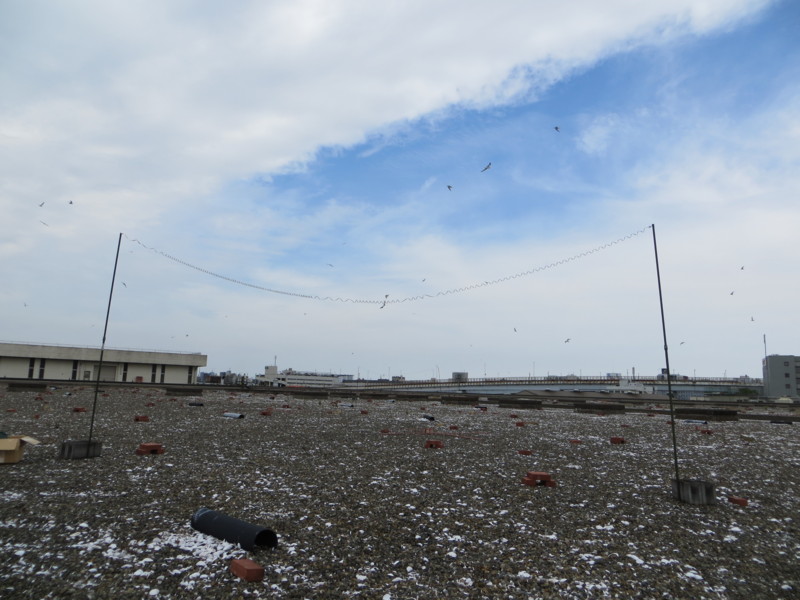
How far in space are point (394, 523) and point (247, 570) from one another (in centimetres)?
290

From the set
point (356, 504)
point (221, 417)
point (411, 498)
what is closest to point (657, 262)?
point (411, 498)

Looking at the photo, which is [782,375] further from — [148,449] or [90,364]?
[148,449]

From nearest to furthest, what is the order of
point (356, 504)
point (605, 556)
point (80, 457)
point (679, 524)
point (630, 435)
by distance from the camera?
point (605, 556)
point (679, 524)
point (356, 504)
point (80, 457)
point (630, 435)

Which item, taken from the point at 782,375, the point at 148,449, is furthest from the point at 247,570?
the point at 782,375

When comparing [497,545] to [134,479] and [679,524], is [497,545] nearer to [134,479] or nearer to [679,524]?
[679,524]

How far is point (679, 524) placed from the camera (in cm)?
869

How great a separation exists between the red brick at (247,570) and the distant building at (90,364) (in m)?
Answer: 88.8

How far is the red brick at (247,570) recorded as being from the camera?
611cm

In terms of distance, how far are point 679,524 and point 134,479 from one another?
35.3 feet

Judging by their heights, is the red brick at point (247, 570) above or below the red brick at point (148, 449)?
below

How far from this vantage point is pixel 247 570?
20.1ft

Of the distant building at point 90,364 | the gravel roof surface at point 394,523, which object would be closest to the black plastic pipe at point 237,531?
the gravel roof surface at point 394,523

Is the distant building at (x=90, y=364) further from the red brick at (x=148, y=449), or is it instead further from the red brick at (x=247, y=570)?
the red brick at (x=247, y=570)

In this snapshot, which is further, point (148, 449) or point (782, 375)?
point (782, 375)
